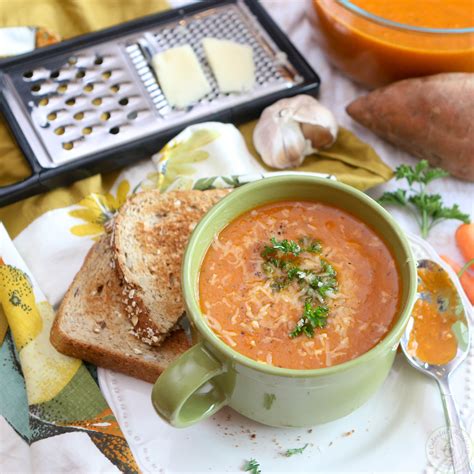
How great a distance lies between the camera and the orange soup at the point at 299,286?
145cm

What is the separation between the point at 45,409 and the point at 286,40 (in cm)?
158

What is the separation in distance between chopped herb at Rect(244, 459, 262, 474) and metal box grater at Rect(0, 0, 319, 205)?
3.73ft

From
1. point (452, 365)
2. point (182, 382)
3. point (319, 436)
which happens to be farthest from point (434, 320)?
point (182, 382)

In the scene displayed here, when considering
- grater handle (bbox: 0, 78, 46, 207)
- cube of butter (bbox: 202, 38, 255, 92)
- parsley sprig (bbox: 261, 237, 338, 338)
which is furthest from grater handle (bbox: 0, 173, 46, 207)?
parsley sprig (bbox: 261, 237, 338, 338)

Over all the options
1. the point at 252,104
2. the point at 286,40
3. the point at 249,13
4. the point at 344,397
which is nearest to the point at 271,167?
the point at 252,104

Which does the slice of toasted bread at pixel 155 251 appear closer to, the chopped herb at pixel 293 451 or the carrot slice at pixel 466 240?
the chopped herb at pixel 293 451

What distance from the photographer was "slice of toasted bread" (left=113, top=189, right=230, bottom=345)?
1.77 metres

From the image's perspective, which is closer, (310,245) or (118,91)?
(310,245)

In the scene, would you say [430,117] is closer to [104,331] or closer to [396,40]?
[396,40]

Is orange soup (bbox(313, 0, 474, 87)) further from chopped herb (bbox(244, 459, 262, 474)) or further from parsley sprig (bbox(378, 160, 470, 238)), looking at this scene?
chopped herb (bbox(244, 459, 262, 474))

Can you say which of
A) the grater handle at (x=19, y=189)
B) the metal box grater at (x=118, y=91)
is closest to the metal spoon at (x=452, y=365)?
the metal box grater at (x=118, y=91)

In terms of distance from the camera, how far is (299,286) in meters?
1.52

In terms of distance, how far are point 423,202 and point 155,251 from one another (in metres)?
0.87

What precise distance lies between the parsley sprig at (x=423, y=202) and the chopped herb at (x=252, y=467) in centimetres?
95
